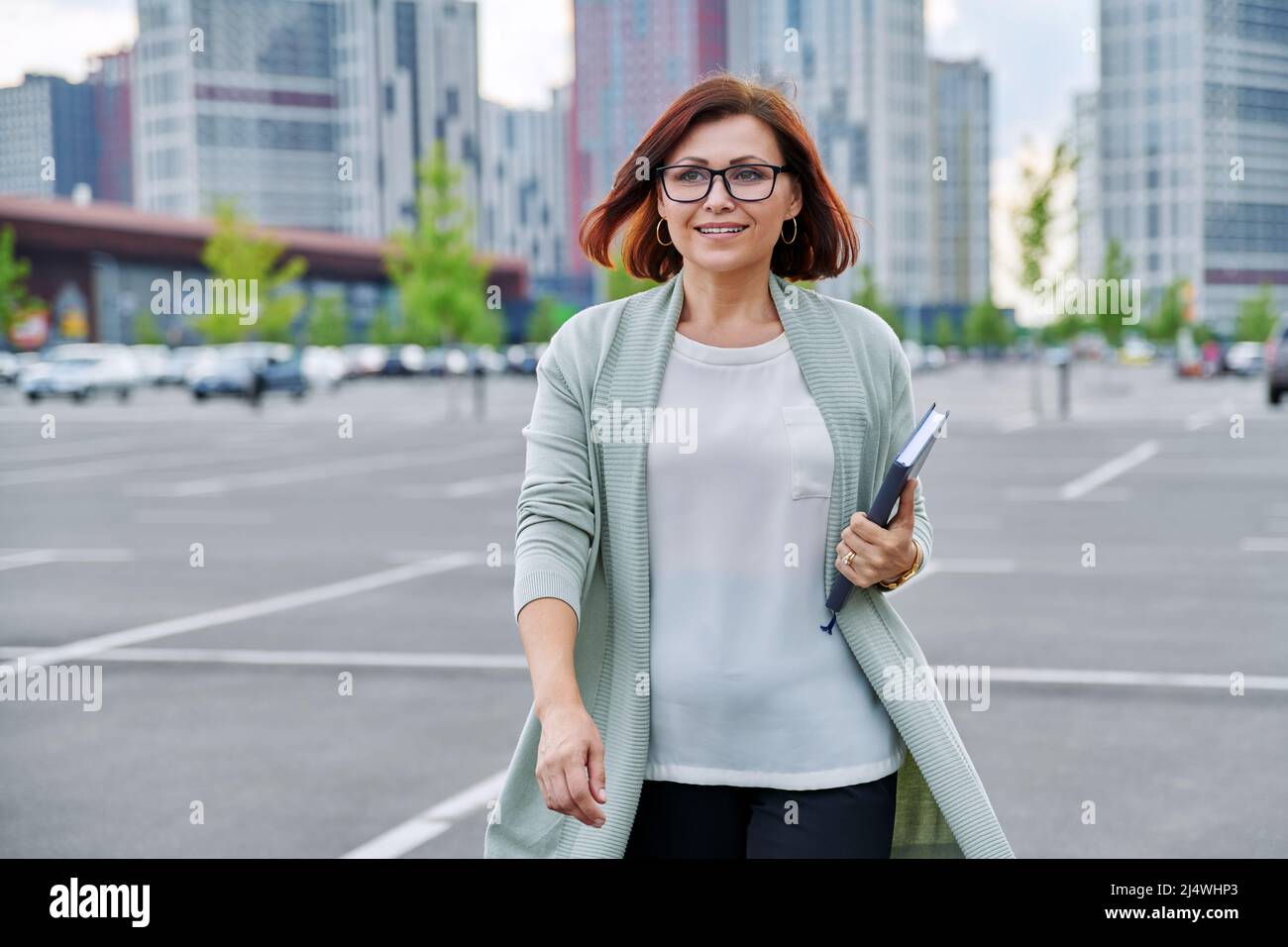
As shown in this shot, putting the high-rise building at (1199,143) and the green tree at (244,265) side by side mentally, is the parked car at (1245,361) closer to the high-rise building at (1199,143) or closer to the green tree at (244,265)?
the high-rise building at (1199,143)

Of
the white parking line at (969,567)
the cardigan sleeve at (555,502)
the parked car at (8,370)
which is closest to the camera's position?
the cardigan sleeve at (555,502)

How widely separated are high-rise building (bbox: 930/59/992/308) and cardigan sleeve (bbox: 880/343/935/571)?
162 m

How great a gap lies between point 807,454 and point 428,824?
3.40 meters

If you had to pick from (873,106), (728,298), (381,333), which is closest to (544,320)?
(381,333)

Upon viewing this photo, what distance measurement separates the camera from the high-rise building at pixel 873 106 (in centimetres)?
9981

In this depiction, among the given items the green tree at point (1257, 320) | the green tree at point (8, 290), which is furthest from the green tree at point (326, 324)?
the green tree at point (1257, 320)

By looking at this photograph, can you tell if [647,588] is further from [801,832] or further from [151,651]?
[151,651]

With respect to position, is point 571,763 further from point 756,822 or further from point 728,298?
point 728,298

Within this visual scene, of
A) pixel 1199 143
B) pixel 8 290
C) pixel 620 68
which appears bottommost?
pixel 8 290

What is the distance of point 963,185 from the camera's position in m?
174

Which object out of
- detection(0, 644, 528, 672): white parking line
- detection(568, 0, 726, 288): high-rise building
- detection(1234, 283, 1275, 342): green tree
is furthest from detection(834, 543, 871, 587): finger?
detection(568, 0, 726, 288): high-rise building

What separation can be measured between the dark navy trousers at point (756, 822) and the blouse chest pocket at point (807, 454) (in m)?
0.45

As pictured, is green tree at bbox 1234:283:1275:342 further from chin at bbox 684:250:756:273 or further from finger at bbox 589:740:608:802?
finger at bbox 589:740:608:802

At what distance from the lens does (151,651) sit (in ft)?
29.2
